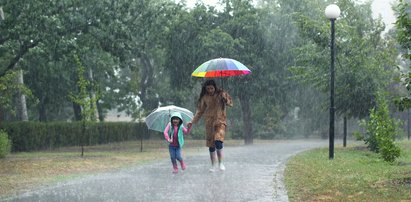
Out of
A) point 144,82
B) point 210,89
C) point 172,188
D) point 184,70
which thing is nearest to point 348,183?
point 172,188

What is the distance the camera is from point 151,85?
54.3 meters

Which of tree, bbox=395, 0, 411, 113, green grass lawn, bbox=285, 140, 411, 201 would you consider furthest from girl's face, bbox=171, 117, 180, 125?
tree, bbox=395, 0, 411, 113

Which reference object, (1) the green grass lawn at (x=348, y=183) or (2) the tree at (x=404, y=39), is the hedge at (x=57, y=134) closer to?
(1) the green grass lawn at (x=348, y=183)

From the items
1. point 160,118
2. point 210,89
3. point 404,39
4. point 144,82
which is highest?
point 144,82

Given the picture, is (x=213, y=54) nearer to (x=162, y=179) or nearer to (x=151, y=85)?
(x=151, y=85)

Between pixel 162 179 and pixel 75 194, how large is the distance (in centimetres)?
263

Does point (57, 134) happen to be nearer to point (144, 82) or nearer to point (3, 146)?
point (3, 146)

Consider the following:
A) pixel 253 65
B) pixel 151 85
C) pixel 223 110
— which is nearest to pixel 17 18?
pixel 223 110

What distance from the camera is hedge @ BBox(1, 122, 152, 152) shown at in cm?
2883

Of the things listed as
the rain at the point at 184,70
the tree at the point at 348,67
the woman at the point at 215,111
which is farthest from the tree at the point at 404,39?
the tree at the point at 348,67

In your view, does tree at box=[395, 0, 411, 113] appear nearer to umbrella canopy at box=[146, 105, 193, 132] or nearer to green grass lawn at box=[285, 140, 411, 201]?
green grass lawn at box=[285, 140, 411, 201]

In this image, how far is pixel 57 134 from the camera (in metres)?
33.2

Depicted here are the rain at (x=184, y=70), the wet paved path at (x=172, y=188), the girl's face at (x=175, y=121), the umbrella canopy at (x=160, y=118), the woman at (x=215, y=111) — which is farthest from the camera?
the umbrella canopy at (x=160, y=118)

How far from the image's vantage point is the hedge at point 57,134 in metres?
28.8
